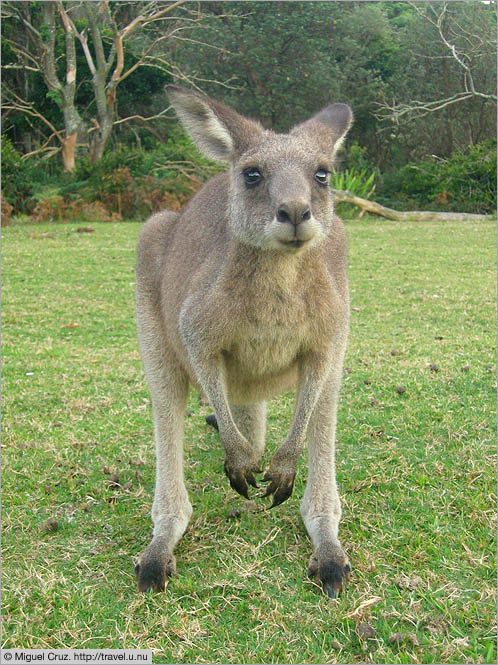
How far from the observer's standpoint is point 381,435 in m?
3.52

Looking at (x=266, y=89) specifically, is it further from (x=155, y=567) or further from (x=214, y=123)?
(x=155, y=567)

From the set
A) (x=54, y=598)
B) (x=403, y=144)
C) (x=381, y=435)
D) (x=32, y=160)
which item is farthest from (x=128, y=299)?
(x=403, y=144)

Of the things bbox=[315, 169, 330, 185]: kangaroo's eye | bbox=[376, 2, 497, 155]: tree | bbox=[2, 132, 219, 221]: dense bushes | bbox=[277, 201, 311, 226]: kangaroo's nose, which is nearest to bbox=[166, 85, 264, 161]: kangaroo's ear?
bbox=[315, 169, 330, 185]: kangaroo's eye

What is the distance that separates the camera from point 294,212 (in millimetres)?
2215

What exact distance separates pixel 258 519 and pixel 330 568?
52 centimetres

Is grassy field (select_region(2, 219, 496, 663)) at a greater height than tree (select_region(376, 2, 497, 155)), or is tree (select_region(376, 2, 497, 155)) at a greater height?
grassy field (select_region(2, 219, 496, 663))

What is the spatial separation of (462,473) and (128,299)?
177 inches

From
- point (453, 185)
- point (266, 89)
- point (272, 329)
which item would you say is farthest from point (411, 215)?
point (272, 329)

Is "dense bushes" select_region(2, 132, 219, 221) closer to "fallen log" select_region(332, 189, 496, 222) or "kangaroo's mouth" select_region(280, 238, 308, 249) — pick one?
"fallen log" select_region(332, 189, 496, 222)

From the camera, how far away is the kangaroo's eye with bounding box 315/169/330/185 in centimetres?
250

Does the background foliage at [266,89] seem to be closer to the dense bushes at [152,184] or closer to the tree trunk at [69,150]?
the dense bushes at [152,184]

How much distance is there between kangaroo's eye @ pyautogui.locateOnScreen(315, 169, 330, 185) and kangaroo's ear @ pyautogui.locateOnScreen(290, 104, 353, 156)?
0.15 metres

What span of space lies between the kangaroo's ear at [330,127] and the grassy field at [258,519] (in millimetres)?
1411

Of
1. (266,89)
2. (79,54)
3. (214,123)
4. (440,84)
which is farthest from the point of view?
(440,84)
